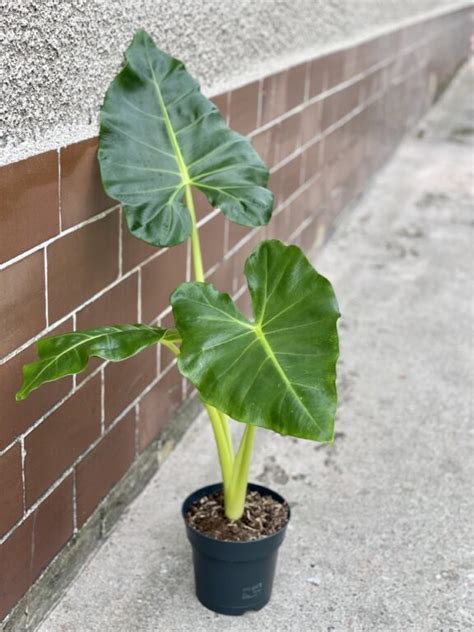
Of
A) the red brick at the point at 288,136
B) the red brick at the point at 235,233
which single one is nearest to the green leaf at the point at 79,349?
the red brick at the point at 235,233

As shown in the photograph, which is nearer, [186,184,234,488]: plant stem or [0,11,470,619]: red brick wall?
[0,11,470,619]: red brick wall

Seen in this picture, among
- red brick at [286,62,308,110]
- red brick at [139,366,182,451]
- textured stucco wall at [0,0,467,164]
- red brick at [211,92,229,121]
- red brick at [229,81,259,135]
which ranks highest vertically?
textured stucco wall at [0,0,467,164]

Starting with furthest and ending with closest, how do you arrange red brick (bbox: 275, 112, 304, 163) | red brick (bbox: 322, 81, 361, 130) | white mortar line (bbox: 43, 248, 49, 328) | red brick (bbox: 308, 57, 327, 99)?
1. red brick (bbox: 322, 81, 361, 130)
2. red brick (bbox: 308, 57, 327, 99)
3. red brick (bbox: 275, 112, 304, 163)
4. white mortar line (bbox: 43, 248, 49, 328)

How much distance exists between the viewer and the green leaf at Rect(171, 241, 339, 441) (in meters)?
1.72

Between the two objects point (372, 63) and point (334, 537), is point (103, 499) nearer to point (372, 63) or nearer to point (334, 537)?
point (334, 537)

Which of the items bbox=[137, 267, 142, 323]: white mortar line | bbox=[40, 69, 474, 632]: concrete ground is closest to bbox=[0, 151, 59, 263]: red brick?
bbox=[137, 267, 142, 323]: white mortar line

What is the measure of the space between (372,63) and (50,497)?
360 cm

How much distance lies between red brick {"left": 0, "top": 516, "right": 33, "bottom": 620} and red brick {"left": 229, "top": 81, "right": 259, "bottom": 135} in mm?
1351

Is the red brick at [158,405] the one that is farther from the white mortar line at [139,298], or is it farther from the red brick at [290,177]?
the red brick at [290,177]

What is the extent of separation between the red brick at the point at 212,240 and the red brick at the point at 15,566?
3.52ft

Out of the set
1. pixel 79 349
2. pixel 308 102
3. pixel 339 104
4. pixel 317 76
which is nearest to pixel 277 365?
pixel 79 349

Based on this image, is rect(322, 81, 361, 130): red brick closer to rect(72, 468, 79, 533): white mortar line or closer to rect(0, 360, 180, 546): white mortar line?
rect(0, 360, 180, 546): white mortar line

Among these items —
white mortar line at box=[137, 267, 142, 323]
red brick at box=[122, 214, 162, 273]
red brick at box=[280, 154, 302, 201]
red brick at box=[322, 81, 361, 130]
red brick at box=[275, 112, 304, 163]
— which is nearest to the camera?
red brick at box=[122, 214, 162, 273]

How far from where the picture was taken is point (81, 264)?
6.91 ft
